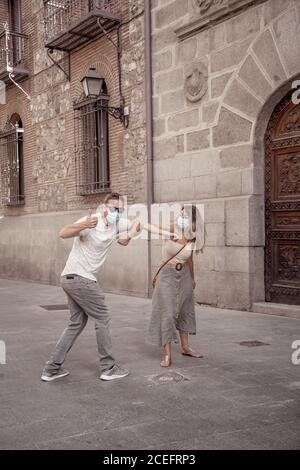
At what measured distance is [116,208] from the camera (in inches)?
187

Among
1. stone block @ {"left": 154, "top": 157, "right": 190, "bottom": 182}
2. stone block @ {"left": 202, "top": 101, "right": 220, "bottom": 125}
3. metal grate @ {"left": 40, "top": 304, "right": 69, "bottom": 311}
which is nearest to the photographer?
stone block @ {"left": 202, "top": 101, "right": 220, "bottom": 125}

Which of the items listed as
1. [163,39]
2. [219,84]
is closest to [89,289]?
[219,84]

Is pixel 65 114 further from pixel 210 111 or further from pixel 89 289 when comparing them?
pixel 89 289

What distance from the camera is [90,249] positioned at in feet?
15.3

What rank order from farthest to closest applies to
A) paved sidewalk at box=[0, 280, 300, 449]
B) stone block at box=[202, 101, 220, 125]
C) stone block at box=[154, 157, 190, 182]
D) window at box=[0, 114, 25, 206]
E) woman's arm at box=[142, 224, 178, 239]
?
window at box=[0, 114, 25, 206] < stone block at box=[154, 157, 190, 182] < stone block at box=[202, 101, 220, 125] < woman's arm at box=[142, 224, 178, 239] < paved sidewalk at box=[0, 280, 300, 449]

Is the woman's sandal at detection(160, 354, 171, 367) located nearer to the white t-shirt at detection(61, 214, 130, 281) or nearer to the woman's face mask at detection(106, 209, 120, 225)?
the white t-shirt at detection(61, 214, 130, 281)

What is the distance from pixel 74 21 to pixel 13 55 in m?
4.23

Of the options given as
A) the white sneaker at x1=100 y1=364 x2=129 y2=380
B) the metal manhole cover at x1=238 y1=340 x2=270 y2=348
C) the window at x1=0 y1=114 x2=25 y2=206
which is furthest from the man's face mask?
the window at x1=0 y1=114 x2=25 y2=206

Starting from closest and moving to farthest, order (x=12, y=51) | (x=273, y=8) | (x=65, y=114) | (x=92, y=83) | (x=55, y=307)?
1. (x=273, y=8)
2. (x=55, y=307)
3. (x=92, y=83)
4. (x=65, y=114)
5. (x=12, y=51)

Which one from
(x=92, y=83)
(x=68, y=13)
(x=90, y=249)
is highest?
(x=68, y=13)

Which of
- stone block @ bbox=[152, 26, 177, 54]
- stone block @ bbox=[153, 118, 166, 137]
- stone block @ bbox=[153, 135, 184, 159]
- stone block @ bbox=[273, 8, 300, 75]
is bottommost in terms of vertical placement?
stone block @ bbox=[153, 135, 184, 159]

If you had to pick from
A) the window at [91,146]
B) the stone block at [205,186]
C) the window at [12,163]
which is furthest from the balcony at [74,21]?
the stone block at [205,186]

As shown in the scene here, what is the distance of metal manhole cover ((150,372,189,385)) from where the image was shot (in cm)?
452

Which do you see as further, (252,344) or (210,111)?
(210,111)
